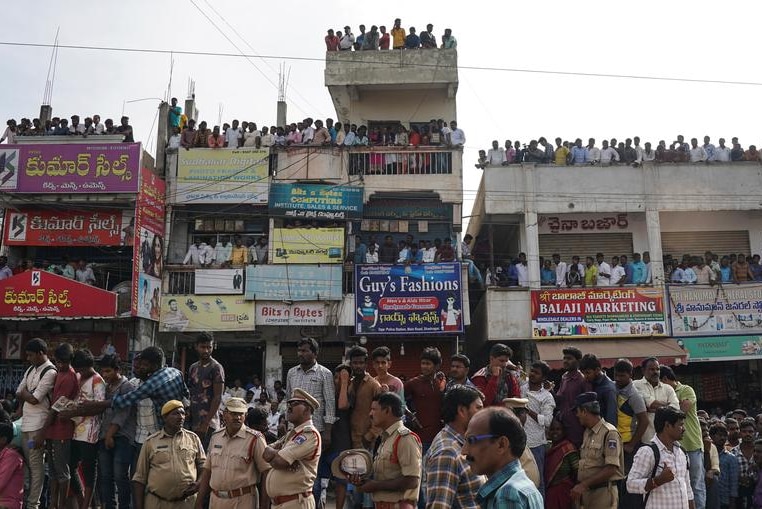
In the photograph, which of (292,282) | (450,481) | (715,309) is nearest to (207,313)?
(292,282)

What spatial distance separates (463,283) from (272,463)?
14485mm

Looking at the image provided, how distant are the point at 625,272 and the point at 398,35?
9.99 m

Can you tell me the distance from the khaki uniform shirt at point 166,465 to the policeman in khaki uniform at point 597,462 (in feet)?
11.6

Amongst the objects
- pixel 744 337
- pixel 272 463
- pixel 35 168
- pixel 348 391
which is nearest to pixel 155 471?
pixel 272 463

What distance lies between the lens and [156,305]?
2000 centimetres

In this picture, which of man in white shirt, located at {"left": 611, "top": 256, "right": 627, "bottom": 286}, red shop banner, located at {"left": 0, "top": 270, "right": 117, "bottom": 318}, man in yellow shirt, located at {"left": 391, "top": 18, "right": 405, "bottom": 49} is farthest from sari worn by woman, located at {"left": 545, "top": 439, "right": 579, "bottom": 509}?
man in yellow shirt, located at {"left": 391, "top": 18, "right": 405, "bottom": 49}

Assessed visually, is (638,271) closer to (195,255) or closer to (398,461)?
(195,255)

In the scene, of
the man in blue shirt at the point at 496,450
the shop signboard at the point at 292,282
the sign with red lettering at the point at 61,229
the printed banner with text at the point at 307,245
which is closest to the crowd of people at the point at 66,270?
the sign with red lettering at the point at 61,229

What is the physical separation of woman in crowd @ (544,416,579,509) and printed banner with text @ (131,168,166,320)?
1396 centimetres

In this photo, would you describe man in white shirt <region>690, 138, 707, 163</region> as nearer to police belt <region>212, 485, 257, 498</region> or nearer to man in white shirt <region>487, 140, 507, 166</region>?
man in white shirt <region>487, 140, 507, 166</region>

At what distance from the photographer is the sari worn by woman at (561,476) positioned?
23.5 feet

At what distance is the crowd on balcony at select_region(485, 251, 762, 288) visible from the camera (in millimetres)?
20141

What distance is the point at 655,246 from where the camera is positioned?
20.6 meters

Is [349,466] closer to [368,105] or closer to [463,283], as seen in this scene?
[463,283]
